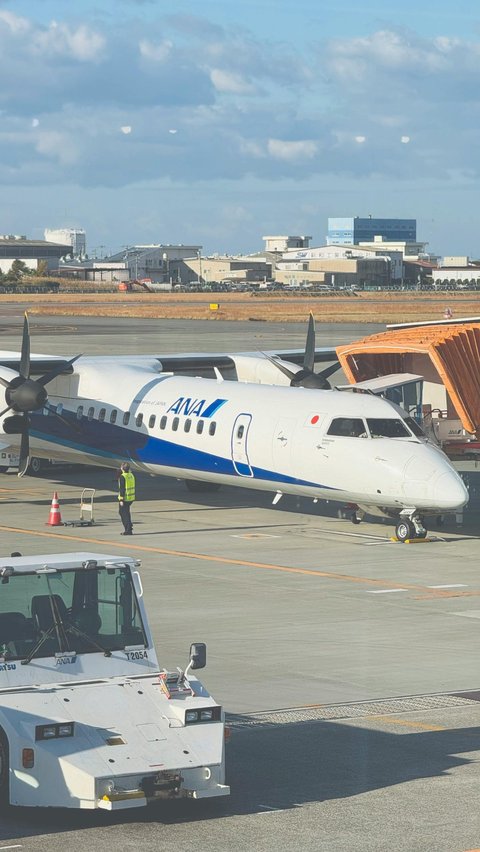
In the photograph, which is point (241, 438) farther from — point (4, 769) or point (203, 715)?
point (4, 769)

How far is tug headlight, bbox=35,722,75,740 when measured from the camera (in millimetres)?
11562

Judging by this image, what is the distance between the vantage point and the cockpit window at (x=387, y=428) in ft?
93.0

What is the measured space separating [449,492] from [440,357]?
6.42 m

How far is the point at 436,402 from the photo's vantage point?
116 feet

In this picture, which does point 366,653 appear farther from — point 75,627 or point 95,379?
point 95,379

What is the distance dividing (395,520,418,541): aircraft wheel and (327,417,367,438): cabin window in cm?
194

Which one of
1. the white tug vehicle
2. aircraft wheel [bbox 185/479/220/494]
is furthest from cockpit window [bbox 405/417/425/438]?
the white tug vehicle

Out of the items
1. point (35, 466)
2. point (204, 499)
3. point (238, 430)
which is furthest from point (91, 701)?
point (35, 466)

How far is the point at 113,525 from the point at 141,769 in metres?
20.1

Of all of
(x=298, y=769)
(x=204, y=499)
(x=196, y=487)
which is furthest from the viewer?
(x=196, y=487)

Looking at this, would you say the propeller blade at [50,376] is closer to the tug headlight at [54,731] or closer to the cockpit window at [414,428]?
the cockpit window at [414,428]

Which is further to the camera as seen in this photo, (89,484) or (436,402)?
(89,484)

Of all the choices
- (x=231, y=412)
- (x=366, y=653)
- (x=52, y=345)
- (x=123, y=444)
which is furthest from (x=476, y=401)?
(x=52, y=345)

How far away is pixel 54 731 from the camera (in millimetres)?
11609
